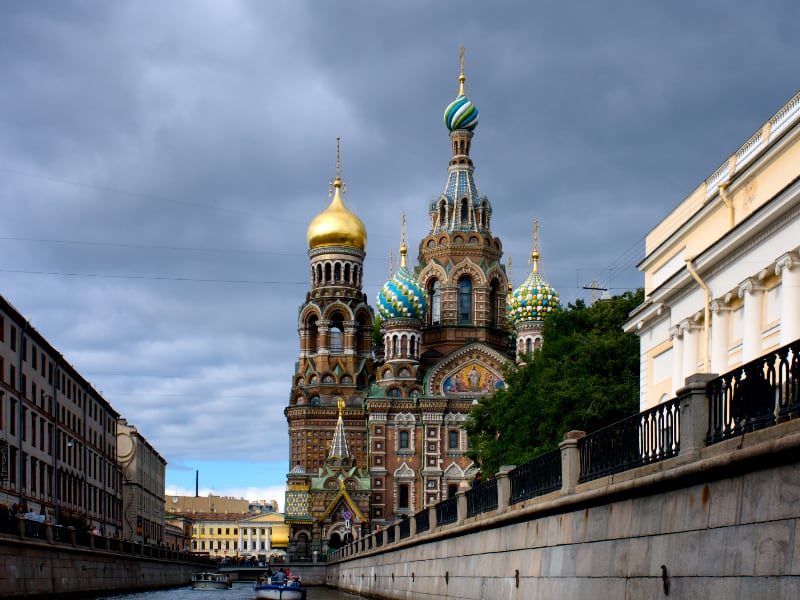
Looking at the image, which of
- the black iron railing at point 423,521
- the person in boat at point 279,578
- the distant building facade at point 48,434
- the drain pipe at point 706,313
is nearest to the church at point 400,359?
the distant building facade at point 48,434

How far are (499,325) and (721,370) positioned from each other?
2968 inches

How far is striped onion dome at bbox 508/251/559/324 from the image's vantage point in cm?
9488

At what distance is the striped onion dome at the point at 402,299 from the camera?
3782 inches

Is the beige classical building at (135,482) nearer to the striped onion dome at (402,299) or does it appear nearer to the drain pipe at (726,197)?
the striped onion dome at (402,299)

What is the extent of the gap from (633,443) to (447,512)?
16124 millimetres

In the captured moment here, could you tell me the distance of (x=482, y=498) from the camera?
88.8 ft

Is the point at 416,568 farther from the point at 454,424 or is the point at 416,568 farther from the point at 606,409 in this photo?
the point at 454,424

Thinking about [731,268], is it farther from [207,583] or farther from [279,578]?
[207,583]

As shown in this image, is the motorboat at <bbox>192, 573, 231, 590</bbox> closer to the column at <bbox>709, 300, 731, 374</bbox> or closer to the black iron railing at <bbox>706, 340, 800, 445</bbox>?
the column at <bbox>709, 300, 731, 374</bbox>

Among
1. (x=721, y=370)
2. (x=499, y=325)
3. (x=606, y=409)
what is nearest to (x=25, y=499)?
(x=606, y=409)

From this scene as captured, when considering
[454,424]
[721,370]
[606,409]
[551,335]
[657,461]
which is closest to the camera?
[657,461]

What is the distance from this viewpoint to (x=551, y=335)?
184ft

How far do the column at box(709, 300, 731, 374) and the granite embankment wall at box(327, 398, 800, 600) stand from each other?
5755mm

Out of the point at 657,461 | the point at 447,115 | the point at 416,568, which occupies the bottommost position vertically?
the point at 416,568
